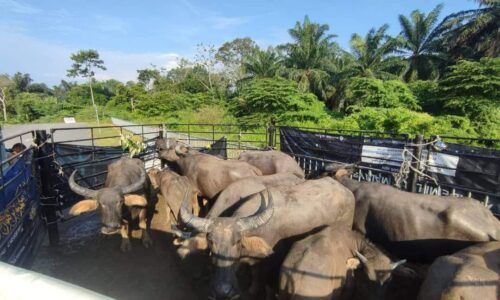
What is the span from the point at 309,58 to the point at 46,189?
2804cm

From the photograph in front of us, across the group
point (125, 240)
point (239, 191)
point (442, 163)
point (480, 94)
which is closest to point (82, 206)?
point (125, 240)

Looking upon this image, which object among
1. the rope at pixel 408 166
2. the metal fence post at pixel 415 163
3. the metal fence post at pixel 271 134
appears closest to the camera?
the rope at pixel 408 166

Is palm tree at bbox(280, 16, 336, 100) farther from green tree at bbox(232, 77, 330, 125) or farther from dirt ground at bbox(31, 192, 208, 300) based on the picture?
dirt ground at bbox(31, 192, 208, 300)

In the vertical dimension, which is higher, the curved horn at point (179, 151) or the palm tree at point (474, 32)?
the palm tree at point (474, 32)

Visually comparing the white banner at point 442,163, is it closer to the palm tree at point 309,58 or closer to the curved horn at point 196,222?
the curved horn at point 196,222

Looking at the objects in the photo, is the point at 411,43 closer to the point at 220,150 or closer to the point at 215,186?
the point at 220,150

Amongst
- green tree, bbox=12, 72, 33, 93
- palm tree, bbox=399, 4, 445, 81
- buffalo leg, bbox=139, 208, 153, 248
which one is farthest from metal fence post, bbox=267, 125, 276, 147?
green tree, bbox=12, 72, 33, 93

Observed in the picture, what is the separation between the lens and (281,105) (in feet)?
82.1

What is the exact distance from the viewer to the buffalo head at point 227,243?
12.0 feet

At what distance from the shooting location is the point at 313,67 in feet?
102

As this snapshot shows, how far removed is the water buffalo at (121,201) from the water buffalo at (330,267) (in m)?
3.29

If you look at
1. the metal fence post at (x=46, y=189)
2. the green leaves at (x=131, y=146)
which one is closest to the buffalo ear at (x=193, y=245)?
the metal fence post at (x=46, y=189)

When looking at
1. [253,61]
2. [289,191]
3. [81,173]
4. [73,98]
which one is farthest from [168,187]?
[73,98]

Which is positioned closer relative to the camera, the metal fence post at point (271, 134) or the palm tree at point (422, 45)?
the metal fence post at point (271, 134)
